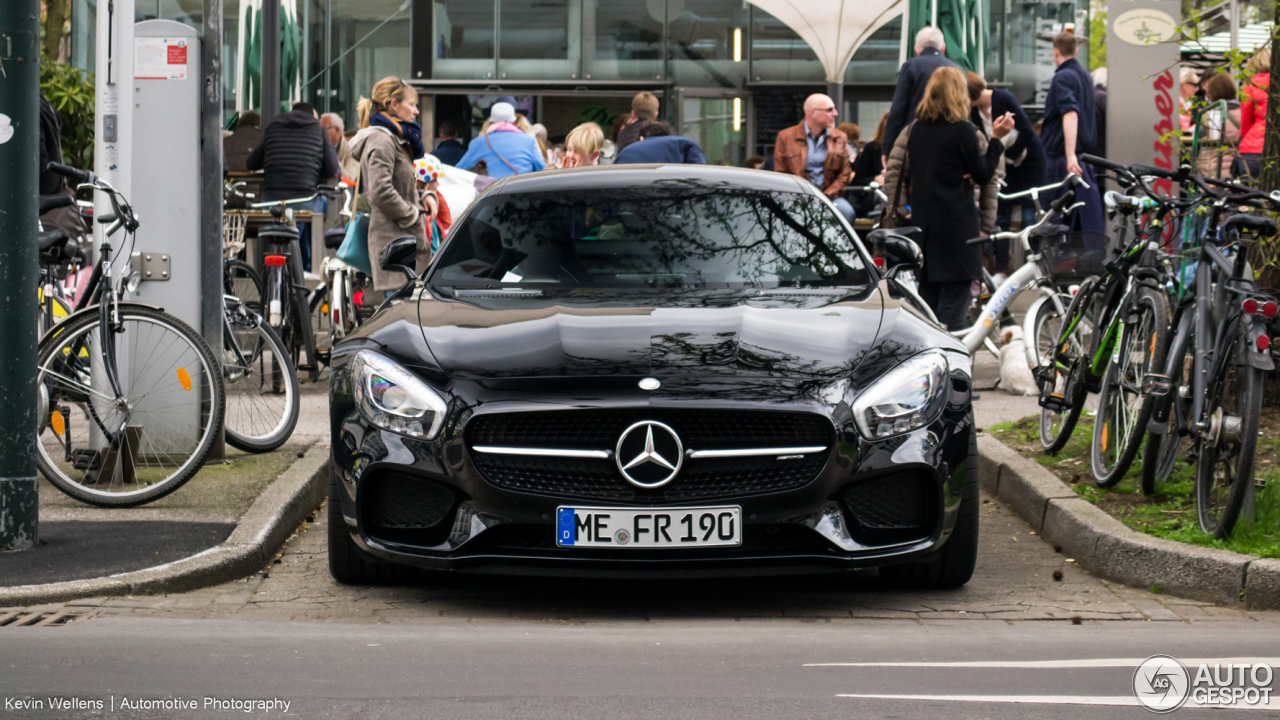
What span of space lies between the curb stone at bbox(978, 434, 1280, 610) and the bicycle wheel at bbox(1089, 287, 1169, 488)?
0.79 ft

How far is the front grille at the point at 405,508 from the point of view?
473cm

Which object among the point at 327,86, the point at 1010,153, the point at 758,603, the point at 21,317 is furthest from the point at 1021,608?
the point at 327,86

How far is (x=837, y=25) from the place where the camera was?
50.3 ft

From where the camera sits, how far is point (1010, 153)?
1338cm

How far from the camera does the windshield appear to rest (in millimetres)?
5793

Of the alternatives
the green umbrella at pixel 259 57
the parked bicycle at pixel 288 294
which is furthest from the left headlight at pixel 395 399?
the green umbrella at pixel 259 57

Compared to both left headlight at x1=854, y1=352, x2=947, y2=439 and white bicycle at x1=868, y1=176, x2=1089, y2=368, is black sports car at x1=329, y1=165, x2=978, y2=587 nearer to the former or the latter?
left headlight at x1=854, y1=352, x2=947, y2=439

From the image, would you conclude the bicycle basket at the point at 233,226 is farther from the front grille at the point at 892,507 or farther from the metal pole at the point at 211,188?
the front grille at the point at 892,507

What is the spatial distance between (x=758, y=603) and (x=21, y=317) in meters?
2.68

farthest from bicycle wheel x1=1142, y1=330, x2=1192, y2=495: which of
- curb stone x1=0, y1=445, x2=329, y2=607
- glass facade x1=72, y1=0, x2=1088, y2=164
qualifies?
glass facade x1=72, y1=0, x2=1088, y2=164

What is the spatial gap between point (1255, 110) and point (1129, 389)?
3.13 m

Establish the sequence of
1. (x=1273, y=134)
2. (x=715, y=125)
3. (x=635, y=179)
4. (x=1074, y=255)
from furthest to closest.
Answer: (x=715, y=125), (x=1074, y=255), (x=1273, y=134), (x=635, y=179)

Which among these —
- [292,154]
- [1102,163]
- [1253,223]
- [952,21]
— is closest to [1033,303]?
[1102,163]

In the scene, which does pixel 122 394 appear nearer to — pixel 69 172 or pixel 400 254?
pixel 69 172
